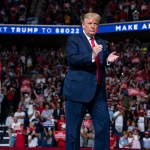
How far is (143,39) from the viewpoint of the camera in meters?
21.0

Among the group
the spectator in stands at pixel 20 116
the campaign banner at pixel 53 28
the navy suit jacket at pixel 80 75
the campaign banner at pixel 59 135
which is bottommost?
the campaign banner at pixel 59 135

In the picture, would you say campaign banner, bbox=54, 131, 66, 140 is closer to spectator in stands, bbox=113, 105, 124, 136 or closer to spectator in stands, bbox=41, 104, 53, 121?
spectator in stands, bbox=41, 104, 53, 121

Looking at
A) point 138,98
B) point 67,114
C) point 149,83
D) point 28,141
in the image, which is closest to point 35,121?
point 28,141

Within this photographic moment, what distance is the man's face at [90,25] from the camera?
13.5ft

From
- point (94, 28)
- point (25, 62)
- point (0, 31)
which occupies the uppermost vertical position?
point (0, 31)

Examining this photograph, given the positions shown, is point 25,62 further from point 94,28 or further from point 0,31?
point 94,28

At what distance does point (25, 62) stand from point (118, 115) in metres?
7.17

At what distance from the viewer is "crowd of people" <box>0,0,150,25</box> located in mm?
18688

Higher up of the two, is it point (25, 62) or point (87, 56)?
point (25, 62)

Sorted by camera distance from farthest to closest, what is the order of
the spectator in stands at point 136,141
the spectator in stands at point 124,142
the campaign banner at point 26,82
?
the campaign banner at point 26,82
the spectator in stands at point 136,141
the spectator in stands at point 124,142

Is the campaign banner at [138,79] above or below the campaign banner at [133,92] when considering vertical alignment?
above

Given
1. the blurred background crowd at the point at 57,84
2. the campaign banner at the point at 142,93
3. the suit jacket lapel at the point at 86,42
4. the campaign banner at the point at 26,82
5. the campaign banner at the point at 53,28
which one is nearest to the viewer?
the suit jacket lapel at the point at 86,42

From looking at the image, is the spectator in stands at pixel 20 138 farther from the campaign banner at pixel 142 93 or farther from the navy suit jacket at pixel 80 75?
the navy suit jacket at pixel 80 75

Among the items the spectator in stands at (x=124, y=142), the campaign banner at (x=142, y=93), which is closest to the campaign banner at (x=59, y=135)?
the spectator in stands at (x=124, y=142)
